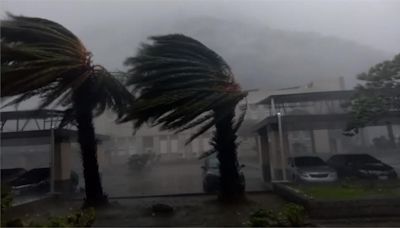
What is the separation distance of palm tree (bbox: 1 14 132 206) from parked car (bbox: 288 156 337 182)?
→ 8047 millimetres

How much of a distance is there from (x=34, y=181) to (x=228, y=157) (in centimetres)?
913

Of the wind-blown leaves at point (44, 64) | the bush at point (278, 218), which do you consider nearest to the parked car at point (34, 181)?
the wind-blown leaves at point (44, 64)

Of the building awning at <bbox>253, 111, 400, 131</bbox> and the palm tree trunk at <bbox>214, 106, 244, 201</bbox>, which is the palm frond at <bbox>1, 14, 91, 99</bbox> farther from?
the building awning at <bbox>253, 111, 400, 131</bbox>

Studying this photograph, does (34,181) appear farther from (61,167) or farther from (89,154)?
(89,154)

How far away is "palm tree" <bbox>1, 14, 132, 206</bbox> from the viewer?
10.0m

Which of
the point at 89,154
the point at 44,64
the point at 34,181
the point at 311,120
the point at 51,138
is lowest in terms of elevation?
the point at 34,181

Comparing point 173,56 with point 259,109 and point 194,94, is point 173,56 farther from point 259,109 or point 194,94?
point 259,109

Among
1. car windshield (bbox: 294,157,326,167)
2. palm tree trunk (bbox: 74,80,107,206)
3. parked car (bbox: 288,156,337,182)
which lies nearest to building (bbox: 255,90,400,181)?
parked car (bbox: 288,156,337,182)

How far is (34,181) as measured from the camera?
18.0 metres

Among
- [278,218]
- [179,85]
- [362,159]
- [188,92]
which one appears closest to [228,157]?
[188,92]

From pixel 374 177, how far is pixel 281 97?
551 centimetres

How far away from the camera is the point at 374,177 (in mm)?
17766

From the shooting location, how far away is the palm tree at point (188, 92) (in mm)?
12273

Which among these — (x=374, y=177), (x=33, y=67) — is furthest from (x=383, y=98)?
(x=33, y=67)
